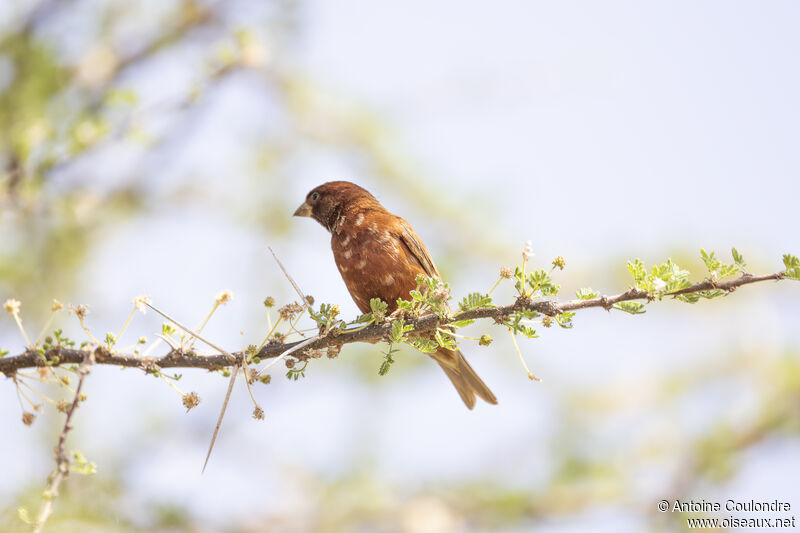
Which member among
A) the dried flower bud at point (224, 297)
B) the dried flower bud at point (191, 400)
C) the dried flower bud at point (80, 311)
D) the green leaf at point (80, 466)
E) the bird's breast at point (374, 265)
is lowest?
the green leaf at point (80, 466)

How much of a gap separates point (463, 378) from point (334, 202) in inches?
54.9

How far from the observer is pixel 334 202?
181 inches

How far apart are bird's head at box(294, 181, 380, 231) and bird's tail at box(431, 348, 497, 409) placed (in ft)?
3.39

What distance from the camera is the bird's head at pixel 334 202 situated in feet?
14.6

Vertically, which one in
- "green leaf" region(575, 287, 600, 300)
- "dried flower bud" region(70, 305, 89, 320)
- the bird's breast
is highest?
the bird's breast

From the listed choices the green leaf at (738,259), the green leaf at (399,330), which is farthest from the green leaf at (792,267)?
the green leaf at (399,330)

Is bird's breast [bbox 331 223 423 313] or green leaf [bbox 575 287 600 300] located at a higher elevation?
bird's breast [bbox 331 223 423 313]

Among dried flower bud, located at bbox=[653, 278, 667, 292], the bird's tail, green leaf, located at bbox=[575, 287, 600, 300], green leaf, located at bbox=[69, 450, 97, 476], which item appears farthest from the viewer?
the bird's tail

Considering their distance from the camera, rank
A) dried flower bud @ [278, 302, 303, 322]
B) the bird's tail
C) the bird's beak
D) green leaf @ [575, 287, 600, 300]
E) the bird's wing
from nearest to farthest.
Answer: green leaf @ [575, 287, 600, 300]
dried flower bud @ [278, 302, 303, 322]
the bird's wing
the bird's tail
the bird's beak

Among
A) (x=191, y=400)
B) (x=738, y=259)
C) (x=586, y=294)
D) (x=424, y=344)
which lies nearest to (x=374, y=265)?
(x=424, y=344)

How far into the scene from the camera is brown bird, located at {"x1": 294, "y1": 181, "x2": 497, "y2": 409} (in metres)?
3.94

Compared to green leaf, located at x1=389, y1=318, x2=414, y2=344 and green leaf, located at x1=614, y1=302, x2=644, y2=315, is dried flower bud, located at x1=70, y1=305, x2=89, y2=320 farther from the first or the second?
green leaf, located at x1=614, y1=302, x2=644, y2=315

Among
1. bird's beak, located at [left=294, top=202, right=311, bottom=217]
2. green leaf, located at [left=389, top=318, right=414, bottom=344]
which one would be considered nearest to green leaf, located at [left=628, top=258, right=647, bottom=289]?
green leaf, located at [left=389, top=318, right=414, bottom=344]

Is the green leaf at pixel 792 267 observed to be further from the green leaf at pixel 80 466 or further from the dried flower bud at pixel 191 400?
the green leaf at pixel 80 466
